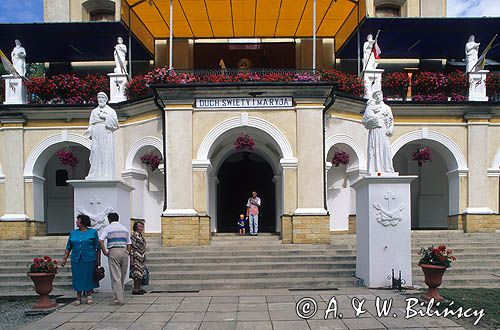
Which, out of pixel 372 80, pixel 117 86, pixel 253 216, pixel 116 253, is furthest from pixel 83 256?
pixel 372 80

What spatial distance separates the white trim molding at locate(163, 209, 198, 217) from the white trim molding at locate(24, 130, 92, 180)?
494cm

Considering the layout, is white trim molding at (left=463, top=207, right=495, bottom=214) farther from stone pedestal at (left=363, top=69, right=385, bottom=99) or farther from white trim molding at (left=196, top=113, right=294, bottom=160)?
white trim molding at (left=196, top=113, right=294, bottom=160)

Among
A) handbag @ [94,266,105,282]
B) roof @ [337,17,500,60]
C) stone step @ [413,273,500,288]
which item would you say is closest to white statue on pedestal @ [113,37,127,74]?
roof @ [337,17,500,60]

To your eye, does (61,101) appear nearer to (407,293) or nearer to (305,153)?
(305,153)

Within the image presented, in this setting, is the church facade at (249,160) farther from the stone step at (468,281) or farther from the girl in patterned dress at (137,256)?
the girl in patterned dress at (137,256)

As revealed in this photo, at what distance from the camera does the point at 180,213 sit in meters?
16.6

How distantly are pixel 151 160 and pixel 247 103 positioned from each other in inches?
157

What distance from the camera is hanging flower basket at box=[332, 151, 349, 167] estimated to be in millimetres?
18469

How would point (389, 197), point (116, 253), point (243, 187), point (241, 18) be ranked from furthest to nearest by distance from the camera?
point (243, 187), point (241, 18), point (389, 197), point (116, 253)

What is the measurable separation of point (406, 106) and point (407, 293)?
9.78 metres

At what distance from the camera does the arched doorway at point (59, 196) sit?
23.1 m

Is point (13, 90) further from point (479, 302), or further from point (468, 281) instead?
point (479, 302)

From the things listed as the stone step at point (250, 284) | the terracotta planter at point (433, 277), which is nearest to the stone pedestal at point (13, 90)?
the stone step at point (250, 284)

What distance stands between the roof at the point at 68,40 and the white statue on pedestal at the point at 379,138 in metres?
10.2
